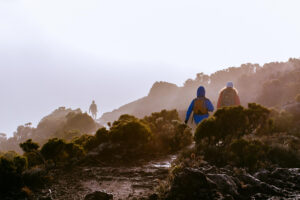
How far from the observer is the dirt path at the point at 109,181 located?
22.0 feet

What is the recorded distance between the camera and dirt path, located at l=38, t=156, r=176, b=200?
6698 millimetres

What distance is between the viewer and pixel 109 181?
7.86m

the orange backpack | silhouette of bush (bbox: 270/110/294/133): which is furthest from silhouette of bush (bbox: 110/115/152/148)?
A: silhouette of bush (bbox: 270/110/294/133)

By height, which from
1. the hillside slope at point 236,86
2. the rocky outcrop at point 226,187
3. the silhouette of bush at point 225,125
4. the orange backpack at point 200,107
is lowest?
the rocky outcrop at point 226,187

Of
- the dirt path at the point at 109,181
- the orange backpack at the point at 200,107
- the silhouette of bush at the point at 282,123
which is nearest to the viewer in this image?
the dirt path at the point at 109,181

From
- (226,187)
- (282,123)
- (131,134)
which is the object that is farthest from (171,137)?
(226,187)

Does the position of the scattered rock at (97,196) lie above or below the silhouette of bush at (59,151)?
A: below

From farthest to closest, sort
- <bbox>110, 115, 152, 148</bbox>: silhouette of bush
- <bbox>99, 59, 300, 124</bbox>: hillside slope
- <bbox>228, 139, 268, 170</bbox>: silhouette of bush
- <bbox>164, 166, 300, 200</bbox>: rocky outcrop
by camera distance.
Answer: <bbox>99, 59, 300, 124</bbox>: hillside slope, <bbox>110, 115, 152, 148</bbox>: silhouette of bush, <bbox>228, 139, 268, 170</bbox>: silhouette of bush, <bbox>164, 166, 300, 200</bbox>: rocky outcrop

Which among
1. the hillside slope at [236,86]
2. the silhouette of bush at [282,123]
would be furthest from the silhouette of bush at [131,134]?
the hillside slope at [236,86]

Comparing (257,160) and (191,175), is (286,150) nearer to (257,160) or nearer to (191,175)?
(257,160)

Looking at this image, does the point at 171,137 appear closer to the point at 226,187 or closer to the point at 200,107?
the point at 200,107

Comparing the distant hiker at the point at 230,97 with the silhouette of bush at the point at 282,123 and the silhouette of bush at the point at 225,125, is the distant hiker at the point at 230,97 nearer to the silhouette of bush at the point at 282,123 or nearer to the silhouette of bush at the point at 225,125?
the silhouette of bush at the point at 282,123

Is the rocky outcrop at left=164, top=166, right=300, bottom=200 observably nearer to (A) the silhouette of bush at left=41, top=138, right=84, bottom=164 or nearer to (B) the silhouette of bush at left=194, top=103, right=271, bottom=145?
(B) the silhouette of bush at left=194, top=103, right=271, bottom=145

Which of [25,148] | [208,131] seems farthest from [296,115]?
[25,148]
